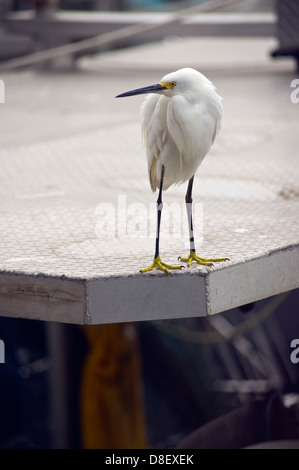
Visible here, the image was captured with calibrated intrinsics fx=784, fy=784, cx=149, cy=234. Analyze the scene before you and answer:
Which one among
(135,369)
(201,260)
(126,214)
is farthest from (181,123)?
(135,369)

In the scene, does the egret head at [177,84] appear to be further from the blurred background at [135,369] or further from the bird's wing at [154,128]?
the blurred background at [135,369]

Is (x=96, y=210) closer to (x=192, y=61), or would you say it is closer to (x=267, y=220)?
(x=267, y=220)

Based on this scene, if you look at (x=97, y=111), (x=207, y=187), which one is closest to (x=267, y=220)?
(x=207, y=187)

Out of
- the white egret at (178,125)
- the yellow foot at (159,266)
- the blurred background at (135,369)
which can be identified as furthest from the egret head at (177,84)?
the blurred background at (135,369)

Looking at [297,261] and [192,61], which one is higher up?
[192,61]

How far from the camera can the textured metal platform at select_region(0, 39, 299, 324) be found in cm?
206

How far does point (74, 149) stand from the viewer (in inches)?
149

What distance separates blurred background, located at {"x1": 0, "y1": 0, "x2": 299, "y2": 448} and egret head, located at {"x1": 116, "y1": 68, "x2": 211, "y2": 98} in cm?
152

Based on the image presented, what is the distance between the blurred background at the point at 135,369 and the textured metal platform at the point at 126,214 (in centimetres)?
17

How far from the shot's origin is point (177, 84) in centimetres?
197

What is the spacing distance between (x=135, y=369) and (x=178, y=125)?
6.26 feet

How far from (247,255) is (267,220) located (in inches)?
18.4

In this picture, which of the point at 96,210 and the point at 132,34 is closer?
the point at 96,210

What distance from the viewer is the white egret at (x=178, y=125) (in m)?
1.97
